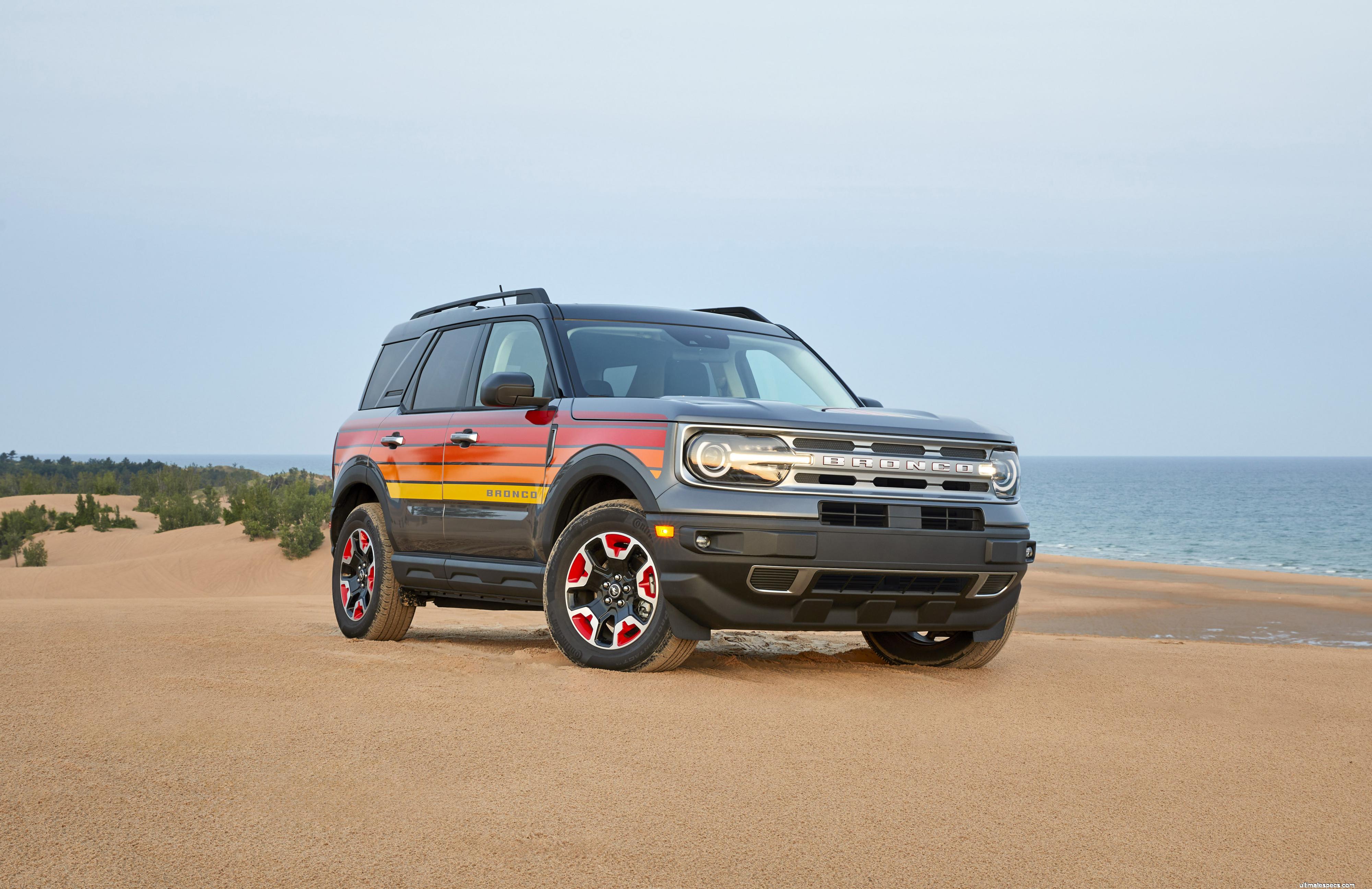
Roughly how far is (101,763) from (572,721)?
176cm

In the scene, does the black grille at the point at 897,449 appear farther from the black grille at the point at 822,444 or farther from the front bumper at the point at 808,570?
the front bumper at the point at 808,570

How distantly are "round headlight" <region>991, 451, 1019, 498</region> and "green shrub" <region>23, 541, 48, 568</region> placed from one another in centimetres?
2328

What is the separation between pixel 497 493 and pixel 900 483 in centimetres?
240

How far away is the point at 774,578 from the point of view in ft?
19.4

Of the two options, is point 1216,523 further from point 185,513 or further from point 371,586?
point 371,586

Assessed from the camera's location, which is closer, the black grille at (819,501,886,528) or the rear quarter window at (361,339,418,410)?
the black grille at (819,501,886,528)

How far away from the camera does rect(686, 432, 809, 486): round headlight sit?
5.99m

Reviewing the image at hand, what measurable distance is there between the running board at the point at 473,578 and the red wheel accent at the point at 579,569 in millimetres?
404

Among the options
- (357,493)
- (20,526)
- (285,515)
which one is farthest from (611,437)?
(20,526)

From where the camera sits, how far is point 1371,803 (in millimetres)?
4359

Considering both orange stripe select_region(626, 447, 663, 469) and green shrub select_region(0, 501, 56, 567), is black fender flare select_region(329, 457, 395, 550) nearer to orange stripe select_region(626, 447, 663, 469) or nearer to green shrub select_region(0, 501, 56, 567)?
orange stripe select_region(626, 447, 663, 469)

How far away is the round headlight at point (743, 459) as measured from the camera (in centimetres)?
599

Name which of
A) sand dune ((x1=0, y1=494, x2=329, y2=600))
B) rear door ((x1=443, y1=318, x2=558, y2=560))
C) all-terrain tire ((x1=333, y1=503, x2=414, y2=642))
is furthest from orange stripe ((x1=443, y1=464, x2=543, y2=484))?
sand dune ((x1=0, y1=494, x2=329, y2=600))

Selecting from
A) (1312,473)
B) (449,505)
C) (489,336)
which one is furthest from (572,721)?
(1312,473)
